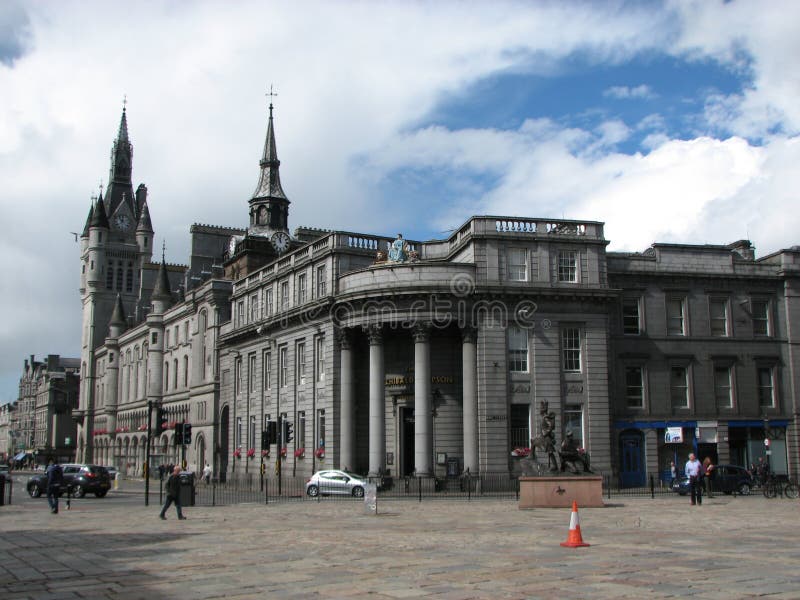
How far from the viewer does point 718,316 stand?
49.4 meters

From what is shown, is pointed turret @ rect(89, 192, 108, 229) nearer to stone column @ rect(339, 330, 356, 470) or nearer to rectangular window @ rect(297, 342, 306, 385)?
rectangular window @ rect(297, 342, 306, 385)

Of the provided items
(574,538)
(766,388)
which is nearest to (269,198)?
(766,388)

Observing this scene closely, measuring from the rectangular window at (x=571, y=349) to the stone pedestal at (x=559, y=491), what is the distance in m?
16.5

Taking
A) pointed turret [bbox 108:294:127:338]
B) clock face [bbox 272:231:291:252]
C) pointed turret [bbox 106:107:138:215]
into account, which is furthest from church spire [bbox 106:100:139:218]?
clock face [bbox 272:231:291:252]

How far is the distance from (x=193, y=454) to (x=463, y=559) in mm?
60365

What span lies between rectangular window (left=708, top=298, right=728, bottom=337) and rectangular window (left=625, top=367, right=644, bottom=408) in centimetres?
540

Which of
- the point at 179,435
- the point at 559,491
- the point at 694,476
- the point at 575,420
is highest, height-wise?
the point at 575,420

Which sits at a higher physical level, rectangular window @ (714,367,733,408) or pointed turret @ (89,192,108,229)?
pointed turret @ (89,192,108,229)

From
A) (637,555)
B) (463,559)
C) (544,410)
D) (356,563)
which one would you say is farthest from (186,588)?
(544,410)

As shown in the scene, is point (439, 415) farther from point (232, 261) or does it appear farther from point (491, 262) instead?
point (232, 261)

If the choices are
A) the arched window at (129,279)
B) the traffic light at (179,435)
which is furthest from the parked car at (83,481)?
the arched window at (129,279)

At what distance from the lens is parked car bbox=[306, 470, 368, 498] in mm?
40750

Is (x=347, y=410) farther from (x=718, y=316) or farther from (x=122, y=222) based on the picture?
(x=122, y=222)

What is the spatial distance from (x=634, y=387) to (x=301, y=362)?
2070 centimetres
